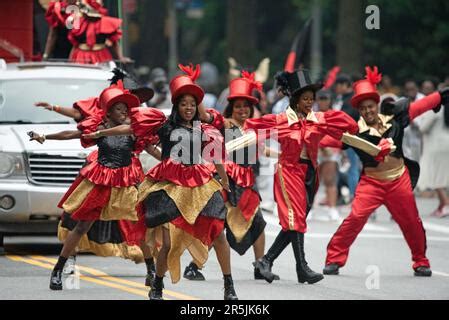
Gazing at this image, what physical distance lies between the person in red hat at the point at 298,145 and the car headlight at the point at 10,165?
9.57 feet

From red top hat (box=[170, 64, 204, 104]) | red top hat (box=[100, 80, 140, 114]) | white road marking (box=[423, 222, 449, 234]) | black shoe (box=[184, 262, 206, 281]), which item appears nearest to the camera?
red top hat (box=[170, 64, 204, 104])

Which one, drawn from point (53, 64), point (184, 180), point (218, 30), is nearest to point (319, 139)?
point (184, 180)

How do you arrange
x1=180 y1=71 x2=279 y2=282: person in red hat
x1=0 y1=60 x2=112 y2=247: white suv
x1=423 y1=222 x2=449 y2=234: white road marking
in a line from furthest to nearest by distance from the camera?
x1=423 y1=222 x2=449 y2=234: white road marking → x1=0 y1=60 x2=112 y2=247: white suv → x1=180 y1=71 x2=279 y2=282: person in red hat

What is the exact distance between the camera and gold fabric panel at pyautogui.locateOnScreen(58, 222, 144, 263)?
13.5 m

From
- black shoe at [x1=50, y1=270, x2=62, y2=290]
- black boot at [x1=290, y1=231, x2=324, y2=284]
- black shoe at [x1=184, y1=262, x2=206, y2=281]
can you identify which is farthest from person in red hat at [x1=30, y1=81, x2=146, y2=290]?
black boot at [x1=290, y1=231, x2=324, y2=284]

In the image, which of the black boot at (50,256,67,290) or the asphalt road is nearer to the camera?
the asphalt road

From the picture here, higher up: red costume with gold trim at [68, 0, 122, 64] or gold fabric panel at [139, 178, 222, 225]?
red costume with gold trim at [68, 0, 122, 64]

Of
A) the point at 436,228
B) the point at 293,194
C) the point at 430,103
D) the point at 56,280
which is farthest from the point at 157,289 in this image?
the point at 436,228

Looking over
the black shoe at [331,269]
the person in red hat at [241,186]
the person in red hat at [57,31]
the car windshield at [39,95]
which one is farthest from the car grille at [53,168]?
the person in red hat at [57,31]

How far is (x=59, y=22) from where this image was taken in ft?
60.6

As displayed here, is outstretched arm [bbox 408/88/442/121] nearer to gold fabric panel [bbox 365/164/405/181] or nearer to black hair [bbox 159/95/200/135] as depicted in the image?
gold fabric panel [bbox 365/164/405/181]

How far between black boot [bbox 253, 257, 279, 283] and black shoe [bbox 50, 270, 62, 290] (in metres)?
1.89

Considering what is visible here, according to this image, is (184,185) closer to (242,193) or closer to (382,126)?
(242,193)

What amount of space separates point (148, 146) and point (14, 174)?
116 inches
